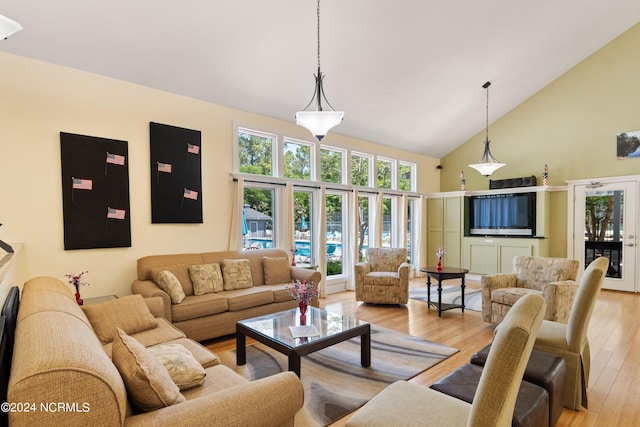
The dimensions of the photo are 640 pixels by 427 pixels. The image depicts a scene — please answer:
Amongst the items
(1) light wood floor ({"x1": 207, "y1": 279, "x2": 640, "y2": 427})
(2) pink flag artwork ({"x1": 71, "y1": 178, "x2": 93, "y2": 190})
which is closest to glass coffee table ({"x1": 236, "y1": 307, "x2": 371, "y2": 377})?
(1) light wood floor ({"x1": 207, "y1": 279, "x2": 640, "y2": 427})

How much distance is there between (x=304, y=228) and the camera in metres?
6.05

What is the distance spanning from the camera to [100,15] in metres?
3.16

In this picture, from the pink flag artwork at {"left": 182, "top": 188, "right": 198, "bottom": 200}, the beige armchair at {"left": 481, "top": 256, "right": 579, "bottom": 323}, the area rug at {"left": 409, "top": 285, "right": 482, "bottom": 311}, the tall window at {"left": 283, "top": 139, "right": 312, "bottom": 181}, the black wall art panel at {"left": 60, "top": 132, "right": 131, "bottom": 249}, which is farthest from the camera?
the tall window at {"left": 283, "top": 139, "right": 312, "bottom": 181}

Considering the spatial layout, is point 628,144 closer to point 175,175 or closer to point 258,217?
point 258,217

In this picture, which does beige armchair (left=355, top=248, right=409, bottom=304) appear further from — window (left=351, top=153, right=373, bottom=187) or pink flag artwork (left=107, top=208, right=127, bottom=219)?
pink flag artwork (left=107, top=208, right=127, bottom=219)

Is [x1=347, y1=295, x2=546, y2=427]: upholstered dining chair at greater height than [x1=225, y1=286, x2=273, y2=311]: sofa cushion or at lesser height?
greater

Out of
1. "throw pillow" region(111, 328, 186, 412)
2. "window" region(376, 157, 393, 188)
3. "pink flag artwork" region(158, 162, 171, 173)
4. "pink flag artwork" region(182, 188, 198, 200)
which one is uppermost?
"window" region(376, 157, 393, 188)

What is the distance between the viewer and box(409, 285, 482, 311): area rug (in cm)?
540

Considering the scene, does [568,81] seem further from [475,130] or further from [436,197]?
[436,197]

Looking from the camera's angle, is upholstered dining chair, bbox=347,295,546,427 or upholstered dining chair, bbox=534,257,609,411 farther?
upholstered dining chair, bbox=534,257,609,411

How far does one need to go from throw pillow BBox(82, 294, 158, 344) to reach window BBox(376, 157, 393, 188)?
5396 millimetres

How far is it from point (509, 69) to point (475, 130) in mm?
1981

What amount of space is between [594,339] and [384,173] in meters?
4.65

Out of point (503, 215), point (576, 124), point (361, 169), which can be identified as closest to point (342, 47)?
point (361, 169)
